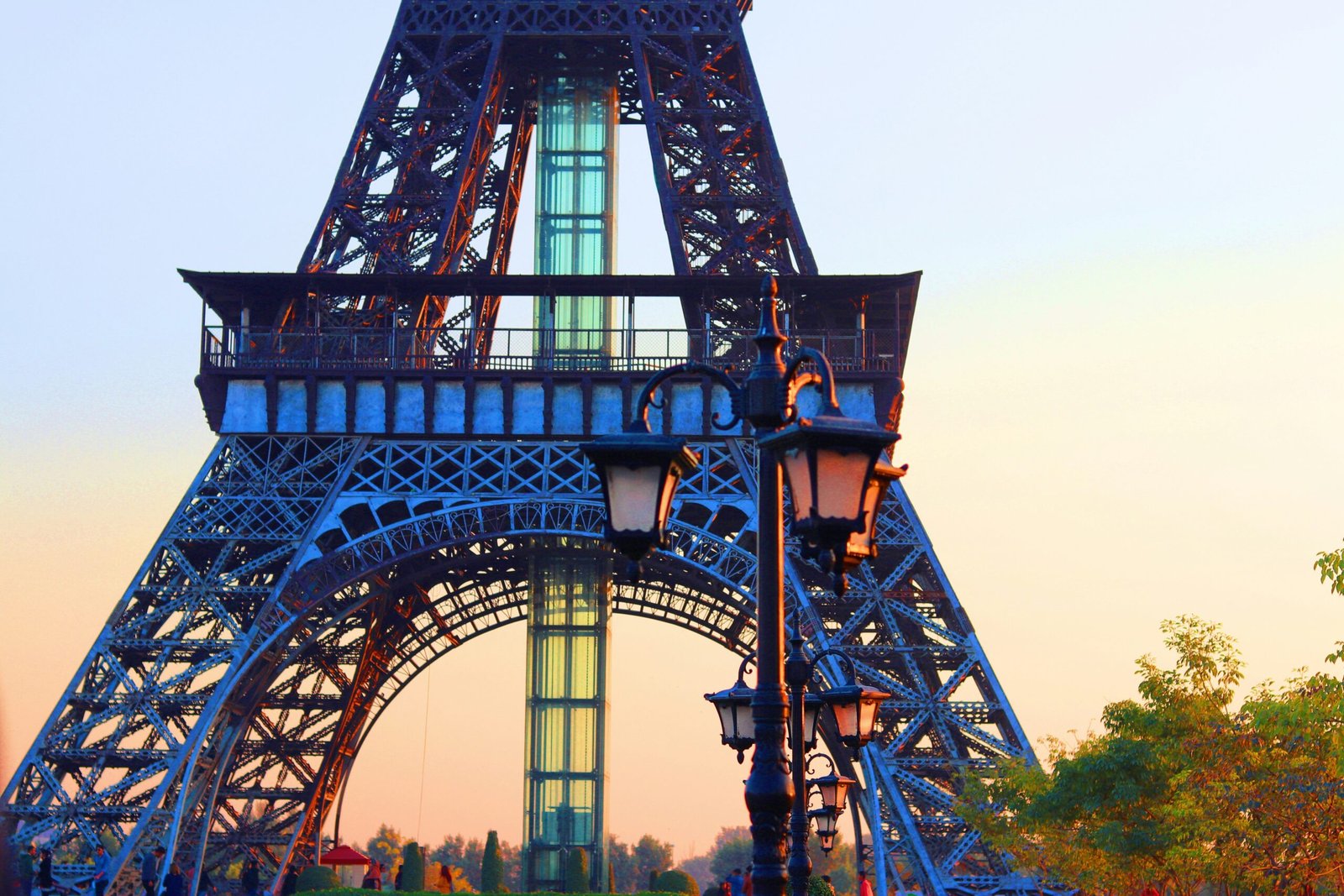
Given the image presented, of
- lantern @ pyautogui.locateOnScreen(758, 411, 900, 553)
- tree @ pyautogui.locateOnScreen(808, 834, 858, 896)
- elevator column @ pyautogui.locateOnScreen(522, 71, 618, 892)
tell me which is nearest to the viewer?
lantern @ pyautogui.locateOnScreen(758, 411, 900, 553)

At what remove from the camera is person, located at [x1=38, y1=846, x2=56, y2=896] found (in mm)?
44219

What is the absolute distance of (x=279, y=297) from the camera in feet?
A: 171

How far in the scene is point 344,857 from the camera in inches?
2288

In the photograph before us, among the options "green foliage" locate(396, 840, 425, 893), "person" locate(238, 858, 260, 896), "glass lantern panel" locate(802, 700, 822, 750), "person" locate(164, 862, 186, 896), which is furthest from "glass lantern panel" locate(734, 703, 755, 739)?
"green foliage" locate(396, 840, 425, 893)

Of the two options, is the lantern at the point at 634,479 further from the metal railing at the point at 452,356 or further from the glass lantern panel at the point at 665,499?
the metal railing at the point at 452,356

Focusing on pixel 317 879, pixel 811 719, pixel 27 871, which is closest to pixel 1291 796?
pixel 811 719

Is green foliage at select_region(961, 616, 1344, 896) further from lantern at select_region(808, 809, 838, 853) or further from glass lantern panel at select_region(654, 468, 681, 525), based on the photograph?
glass lantern panel at select_region(654, 468, 681, 525)

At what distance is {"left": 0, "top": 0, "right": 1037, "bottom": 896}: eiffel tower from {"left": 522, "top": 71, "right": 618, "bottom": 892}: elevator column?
212 mm

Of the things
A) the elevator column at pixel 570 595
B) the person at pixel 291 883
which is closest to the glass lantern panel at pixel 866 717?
the elevator column at pixel 570 595

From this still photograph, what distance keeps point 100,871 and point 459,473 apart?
13430 millimetres

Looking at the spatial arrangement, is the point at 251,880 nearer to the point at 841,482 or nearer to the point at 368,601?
the point at 368,601

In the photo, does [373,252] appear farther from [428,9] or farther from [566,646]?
[566,646]

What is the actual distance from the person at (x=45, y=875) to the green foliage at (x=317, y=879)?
36.3 ft

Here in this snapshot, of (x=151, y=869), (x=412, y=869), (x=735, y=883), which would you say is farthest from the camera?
(x=412, y=869)
